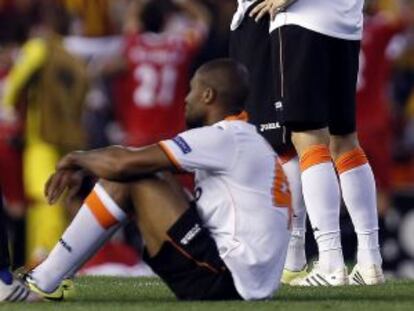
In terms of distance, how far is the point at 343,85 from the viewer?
9.21 metres

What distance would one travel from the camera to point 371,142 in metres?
15.4

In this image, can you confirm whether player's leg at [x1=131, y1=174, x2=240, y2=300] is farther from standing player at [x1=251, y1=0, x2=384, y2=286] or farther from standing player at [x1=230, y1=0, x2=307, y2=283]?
standing player at [x1=230, y1=0, x2=307, y2=283]

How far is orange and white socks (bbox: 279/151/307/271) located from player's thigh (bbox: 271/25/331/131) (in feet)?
1.86

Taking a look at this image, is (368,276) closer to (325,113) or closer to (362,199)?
(362,199)

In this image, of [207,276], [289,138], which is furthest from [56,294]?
[289,138]

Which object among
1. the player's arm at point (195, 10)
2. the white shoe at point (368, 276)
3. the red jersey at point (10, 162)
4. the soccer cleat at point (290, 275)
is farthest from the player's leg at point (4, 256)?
the player's arm at point (195, 10)

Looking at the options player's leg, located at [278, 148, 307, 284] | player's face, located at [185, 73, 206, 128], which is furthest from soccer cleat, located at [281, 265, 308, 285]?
player's face, located at [185, 73, 206, 128]

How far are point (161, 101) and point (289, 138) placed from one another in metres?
6.15

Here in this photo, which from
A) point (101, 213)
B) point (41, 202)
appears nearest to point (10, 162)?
point (41, 202)

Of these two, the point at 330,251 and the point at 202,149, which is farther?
the point at 330,251

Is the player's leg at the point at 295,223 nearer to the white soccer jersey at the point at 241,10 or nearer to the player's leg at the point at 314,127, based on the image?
the player's leg at the point at 314,127

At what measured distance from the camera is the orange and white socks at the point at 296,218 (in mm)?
9508

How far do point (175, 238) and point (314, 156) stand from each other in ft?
5.02

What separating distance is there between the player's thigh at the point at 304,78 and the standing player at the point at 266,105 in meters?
0.44
